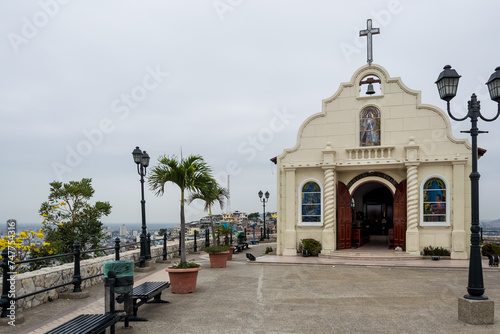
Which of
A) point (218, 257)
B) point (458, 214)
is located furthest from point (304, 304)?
point (458, 214)

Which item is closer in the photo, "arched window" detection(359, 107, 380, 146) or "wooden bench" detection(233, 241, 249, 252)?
"arched window" detection(359, 107, 380, 146)

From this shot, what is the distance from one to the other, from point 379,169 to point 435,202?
251cm

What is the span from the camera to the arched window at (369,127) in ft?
54.8

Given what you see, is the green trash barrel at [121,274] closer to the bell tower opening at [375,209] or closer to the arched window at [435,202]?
the arched window at [435,202]

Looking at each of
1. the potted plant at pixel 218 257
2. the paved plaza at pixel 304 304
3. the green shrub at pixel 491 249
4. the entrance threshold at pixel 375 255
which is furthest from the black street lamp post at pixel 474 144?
the green shrub at pixel 491 249

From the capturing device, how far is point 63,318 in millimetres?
7066

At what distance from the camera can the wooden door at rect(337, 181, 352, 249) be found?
56.6 ft

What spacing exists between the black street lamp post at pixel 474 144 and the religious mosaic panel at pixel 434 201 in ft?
30.9

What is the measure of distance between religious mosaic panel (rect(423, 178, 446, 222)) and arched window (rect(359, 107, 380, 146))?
2.67m

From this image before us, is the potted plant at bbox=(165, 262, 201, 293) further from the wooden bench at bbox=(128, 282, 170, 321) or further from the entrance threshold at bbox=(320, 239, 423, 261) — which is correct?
the entrance threshold at bbox=(320, 239, 423, 261)

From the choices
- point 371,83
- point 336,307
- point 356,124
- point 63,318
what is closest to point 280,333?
point 336,307

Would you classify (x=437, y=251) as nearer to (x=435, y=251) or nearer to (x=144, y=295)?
(x=435, y=251)

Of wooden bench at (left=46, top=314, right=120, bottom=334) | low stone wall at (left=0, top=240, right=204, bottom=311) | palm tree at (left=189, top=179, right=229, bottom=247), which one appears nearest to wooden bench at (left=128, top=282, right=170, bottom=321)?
wooden bench at (left=46, top=314, right=120, bottom=334)

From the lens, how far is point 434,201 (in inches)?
622
